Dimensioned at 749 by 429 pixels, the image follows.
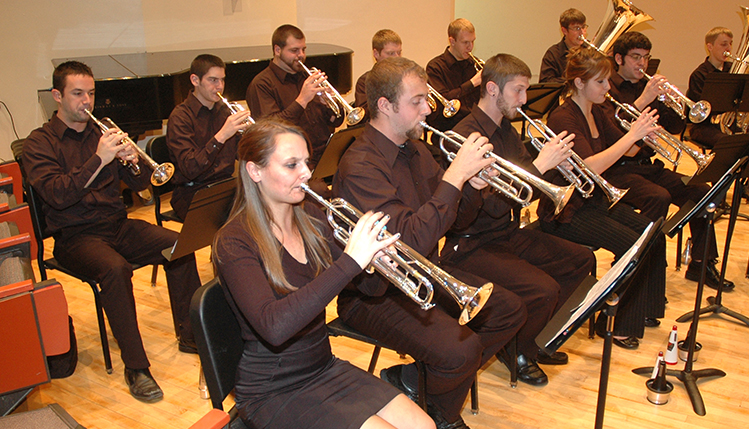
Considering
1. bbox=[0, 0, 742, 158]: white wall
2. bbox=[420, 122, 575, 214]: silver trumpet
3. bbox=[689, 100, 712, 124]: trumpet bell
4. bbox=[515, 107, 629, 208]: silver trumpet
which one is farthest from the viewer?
bbox=[0, 0, 742, 158]: white wall

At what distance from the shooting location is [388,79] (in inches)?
107

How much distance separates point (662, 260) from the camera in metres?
3.47

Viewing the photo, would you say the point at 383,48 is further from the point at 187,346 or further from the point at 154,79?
the point at 187,346

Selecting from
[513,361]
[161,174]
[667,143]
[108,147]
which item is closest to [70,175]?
[108,147]

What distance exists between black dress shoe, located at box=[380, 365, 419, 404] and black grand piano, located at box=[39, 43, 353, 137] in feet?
11.6

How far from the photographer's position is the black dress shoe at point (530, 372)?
3.06 meters

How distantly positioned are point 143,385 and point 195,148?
1.52 m

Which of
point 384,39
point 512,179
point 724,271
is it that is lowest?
point 724,271

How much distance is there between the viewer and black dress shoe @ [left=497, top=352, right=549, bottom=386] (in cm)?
306

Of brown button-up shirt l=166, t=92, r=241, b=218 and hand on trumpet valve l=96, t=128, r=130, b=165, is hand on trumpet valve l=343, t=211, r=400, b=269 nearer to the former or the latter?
hand on trumpet valve l=96, t=128, r=130, b=165

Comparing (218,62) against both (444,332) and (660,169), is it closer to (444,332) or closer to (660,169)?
(444,332)

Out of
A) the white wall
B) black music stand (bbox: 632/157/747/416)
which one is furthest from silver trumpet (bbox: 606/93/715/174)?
the white wall

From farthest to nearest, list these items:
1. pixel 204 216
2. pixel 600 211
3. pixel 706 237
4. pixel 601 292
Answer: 1. pixel 600 211
2. pixel 706 237
3. pixel 204 216
4. pixel 601 292

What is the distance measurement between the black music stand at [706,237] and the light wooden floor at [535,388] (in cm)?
5
